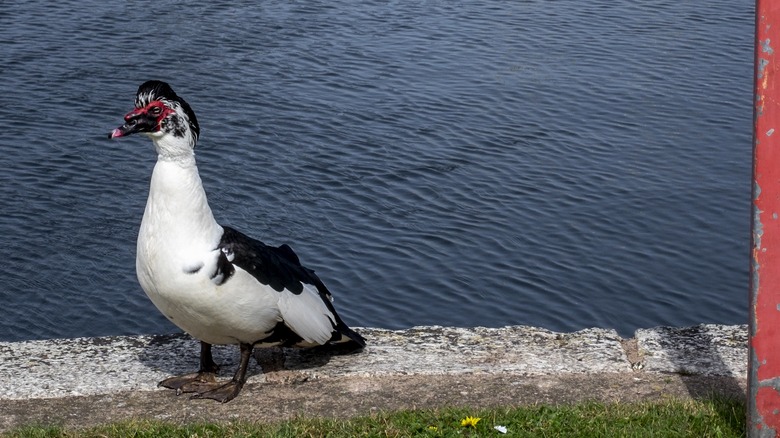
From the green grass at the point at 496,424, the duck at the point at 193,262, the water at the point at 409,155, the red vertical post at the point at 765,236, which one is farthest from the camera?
the water at the point at 409,155

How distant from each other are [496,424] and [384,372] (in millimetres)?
841

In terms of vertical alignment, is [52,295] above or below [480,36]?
below

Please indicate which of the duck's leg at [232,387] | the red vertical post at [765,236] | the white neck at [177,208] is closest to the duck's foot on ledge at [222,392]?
the duck's leg at [232,387]

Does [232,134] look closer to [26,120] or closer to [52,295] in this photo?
[26,120]

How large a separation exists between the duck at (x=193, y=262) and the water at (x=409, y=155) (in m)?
4.14

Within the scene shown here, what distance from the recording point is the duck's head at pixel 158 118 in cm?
517

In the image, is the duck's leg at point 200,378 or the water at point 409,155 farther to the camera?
the water at point 409,155

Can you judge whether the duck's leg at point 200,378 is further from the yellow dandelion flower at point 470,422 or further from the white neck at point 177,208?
the yellow dandelion flower at point 470,422

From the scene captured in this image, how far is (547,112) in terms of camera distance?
1385 centimetres

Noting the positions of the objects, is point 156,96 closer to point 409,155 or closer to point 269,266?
point 269,266

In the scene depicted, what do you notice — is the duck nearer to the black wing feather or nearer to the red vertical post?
the black wing feather

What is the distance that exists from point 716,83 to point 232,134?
20.1 feet

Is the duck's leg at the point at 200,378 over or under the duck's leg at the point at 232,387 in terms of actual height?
under

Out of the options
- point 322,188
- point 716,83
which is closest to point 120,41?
point 322,188
